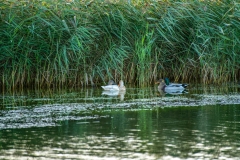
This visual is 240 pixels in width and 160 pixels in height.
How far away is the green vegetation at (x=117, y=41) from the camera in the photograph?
58.2 ft

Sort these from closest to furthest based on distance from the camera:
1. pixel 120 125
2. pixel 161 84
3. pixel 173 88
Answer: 1. pixel 120 125
2. pixel 173 88
3. pixel 161 84

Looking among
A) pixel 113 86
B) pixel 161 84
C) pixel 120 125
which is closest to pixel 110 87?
pixel 113 86

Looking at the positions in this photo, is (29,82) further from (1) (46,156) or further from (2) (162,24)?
(1) (46,156)

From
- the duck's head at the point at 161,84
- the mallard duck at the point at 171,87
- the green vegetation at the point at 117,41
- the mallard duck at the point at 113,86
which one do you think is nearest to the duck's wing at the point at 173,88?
→ the mallard duck at the point at 171,87

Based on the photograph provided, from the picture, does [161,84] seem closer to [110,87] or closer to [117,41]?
[110,87]

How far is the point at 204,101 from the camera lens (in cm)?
1533

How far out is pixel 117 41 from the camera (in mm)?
18641

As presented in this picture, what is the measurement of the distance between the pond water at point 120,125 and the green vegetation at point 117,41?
967 millimetres

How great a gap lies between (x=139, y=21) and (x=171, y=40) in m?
1.11

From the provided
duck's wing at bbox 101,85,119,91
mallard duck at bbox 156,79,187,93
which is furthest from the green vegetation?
mallard duck at bbox 156,79,187,93

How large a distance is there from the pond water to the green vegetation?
97cm

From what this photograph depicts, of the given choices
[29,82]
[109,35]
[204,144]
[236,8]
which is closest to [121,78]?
[109,35]

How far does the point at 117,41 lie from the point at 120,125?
719 cm

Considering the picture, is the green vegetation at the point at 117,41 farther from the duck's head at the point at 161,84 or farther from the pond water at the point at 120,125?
the pond water at the point at 120,125
